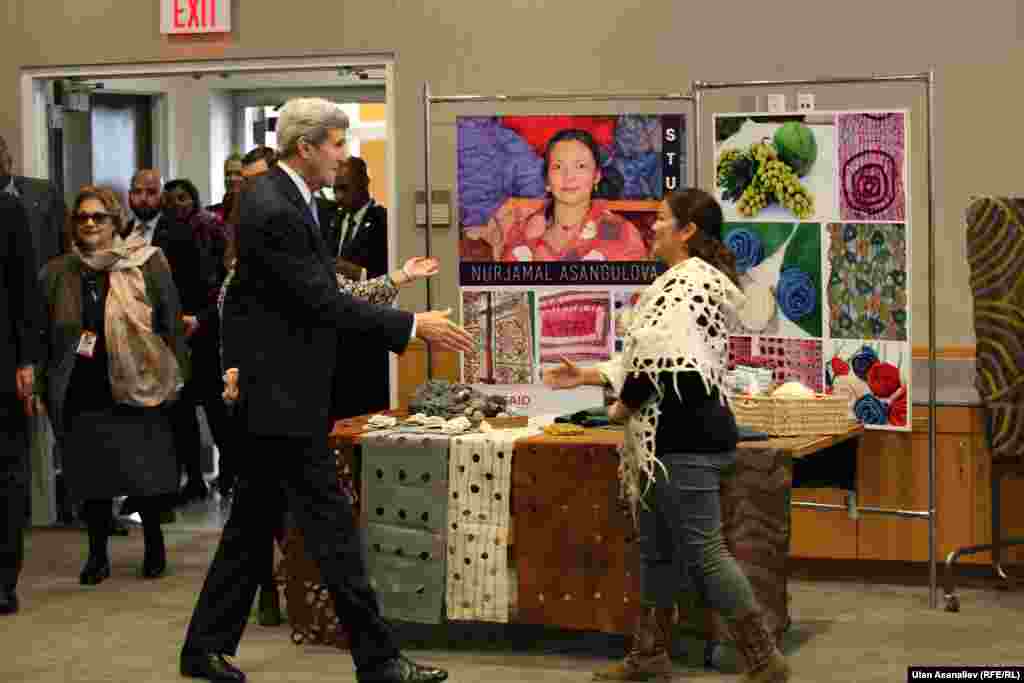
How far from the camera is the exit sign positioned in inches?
311

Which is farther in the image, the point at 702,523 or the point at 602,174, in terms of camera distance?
the point at 602,174

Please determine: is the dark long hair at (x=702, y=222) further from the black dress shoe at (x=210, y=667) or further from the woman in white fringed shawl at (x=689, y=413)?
the black dress shoe at (x=210, y=667)

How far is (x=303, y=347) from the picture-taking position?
16.3ft

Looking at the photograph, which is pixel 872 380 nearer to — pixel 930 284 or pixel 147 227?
pixel 930 284

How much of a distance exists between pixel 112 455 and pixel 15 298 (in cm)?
79

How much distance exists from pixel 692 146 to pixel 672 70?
35 cm

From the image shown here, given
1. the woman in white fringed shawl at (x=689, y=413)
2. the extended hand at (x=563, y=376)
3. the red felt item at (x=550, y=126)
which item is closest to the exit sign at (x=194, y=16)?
the red felt item at (x=550, y=126)

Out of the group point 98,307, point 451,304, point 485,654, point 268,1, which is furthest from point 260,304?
point 268,1

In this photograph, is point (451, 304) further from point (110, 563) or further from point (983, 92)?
point (983, 92)

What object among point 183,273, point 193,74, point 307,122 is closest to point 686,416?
point 307,122

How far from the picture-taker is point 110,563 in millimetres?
7484

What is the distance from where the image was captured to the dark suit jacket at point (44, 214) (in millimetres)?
7980

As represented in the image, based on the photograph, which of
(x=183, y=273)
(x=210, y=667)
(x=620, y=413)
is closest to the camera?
(x=620, y=413)

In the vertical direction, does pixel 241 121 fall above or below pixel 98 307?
above
